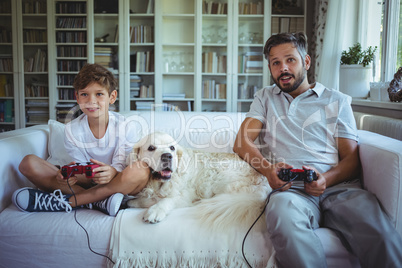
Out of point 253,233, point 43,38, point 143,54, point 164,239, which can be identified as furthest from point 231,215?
point 43,38

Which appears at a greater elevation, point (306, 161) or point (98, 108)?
point (98, 108)

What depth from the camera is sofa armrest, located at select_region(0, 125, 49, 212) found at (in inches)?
59.3

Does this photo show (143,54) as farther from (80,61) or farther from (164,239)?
(164,239)

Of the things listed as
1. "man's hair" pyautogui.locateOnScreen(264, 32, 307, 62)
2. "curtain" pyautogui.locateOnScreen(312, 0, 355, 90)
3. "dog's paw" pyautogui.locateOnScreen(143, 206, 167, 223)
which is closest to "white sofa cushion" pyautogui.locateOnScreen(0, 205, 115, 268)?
"dog's paw" pyautogui.locateOnScreen(143, 206, 167, 223)

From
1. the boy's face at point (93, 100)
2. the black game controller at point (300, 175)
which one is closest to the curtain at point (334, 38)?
the black game controller at point (300, 175)

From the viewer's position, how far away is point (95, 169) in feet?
4.61

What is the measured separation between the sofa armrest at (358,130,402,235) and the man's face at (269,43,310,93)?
1.39 ft

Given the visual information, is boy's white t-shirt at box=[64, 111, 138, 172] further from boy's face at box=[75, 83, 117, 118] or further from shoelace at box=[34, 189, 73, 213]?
shoelace at box=[34, 189, 73, 213]

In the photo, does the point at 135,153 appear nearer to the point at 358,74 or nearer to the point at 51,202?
the point at 51,202

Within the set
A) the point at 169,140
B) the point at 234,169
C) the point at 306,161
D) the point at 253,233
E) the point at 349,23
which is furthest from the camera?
the point at 349,23

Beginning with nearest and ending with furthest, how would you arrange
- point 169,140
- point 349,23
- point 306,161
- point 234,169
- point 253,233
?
point 253,233, point 306,161, point 169,140, point 234,169, point 349,23

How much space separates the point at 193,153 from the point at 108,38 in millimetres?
2833

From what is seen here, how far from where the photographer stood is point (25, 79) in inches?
166

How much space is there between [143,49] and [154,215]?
3.14 meters
